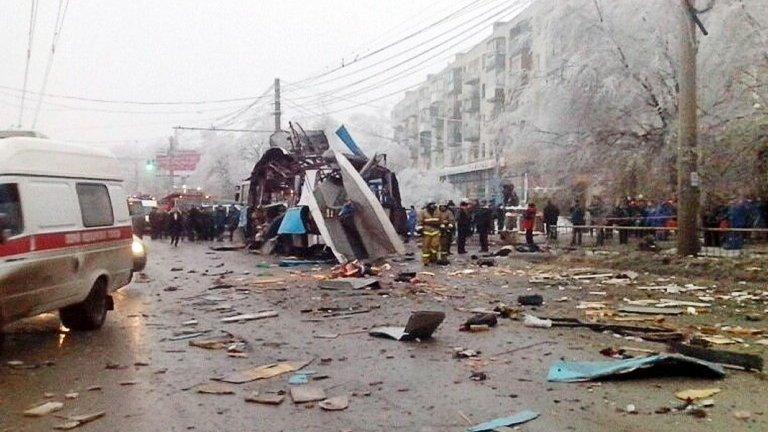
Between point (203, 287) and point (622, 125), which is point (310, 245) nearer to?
point (203, 287)

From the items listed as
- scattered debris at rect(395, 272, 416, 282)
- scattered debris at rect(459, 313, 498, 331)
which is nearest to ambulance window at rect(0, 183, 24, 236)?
scattered debris at rect(459, 313, 498, 331)

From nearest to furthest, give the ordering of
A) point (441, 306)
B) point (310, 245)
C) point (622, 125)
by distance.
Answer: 1. point (441, 306)
2. point (310, 245)
3. point (622, 125)

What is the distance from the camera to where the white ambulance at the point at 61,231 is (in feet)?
24.3

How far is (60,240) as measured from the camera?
8156 mm

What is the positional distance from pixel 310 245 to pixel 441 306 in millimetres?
10093

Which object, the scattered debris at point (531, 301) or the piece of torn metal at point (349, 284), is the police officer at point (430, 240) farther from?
the scattered debris at point (531, 301)

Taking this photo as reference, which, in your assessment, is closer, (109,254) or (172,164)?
(109,254)

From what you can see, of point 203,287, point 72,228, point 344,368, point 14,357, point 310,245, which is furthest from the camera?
point 310,245

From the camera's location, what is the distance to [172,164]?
277 ft

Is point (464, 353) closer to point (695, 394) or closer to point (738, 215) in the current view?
point (695, 394)

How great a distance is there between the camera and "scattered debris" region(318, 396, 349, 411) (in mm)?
5805

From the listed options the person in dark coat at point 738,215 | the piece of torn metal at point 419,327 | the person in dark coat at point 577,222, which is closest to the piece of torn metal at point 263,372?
the piece of torn metal at point 419,327

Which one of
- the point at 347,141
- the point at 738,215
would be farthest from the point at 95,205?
the point at 738,215

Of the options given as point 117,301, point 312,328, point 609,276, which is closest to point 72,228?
point 312,328
